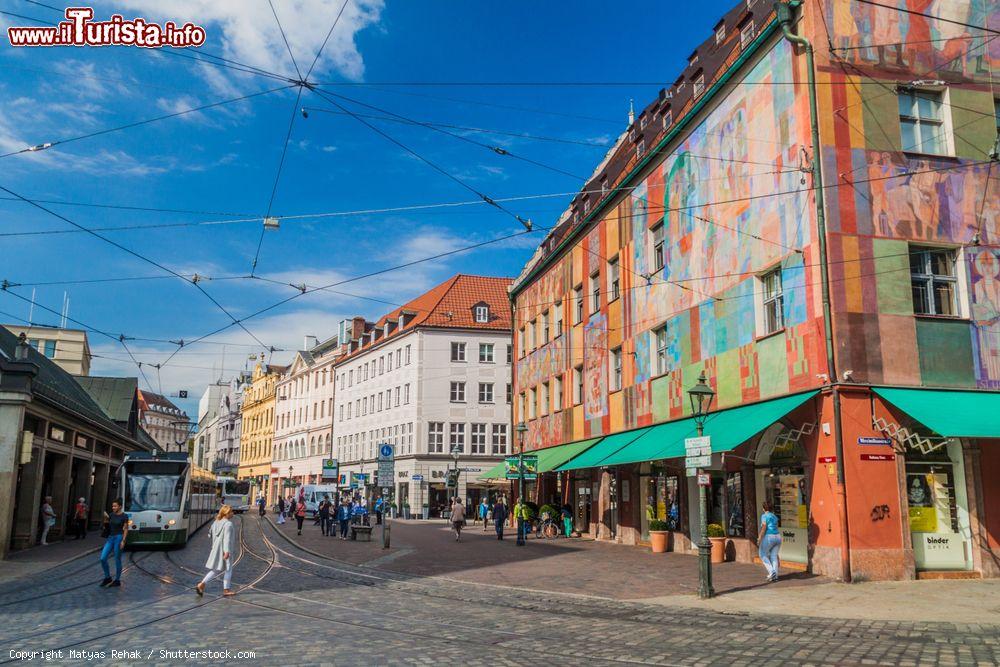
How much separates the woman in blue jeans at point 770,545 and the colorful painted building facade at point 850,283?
1.03 meters

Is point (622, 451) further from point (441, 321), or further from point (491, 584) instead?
point (441, 321)

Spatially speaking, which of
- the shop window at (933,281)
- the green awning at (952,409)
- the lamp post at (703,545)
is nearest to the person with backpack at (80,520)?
the lamp post at (703,545)

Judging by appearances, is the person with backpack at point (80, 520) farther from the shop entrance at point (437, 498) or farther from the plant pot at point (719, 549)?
the shop entrance at point (437, 498)

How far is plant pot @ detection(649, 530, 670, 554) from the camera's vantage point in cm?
2469

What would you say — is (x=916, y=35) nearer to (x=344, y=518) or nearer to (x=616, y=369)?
(x=616, y=369)

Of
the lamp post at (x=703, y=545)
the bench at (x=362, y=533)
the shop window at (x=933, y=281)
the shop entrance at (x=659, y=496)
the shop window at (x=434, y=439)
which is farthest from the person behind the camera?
the shop window at (x=434, y=439)

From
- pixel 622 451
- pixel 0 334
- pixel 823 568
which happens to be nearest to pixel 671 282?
pixel 622 451

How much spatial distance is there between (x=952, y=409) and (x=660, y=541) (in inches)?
405

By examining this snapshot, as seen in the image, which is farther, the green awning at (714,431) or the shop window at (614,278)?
the shop window at (614,278)

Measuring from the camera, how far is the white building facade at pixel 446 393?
60.2m

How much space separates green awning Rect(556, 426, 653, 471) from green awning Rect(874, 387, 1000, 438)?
986 cm

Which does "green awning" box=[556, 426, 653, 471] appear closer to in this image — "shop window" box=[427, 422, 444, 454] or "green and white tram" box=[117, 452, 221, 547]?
"green and white tram" box=[117, 452, 221, 547]

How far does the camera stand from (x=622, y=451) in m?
25.2

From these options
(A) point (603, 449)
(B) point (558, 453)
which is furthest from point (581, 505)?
(A) point (603, 449)
